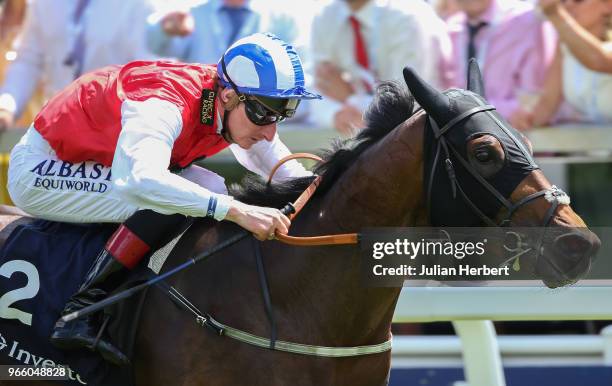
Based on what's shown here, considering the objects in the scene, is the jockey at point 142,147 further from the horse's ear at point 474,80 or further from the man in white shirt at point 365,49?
the man in white shirt at point 365,49

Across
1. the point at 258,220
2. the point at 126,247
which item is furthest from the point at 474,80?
the point at 126,247

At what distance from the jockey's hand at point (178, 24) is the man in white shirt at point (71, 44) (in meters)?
0.15

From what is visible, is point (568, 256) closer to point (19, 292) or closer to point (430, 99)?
A: point (430, 99)

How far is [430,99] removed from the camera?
3.55 meters

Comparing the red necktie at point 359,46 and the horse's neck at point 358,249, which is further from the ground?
the red necktie at point 359,46

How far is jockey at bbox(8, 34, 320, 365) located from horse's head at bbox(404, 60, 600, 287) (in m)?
0.53

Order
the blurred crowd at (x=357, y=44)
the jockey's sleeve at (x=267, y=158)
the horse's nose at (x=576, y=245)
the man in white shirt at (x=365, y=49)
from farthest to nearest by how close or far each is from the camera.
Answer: the man in white shirt at (x=365, y=49) → the blurred crowd at (x=357, y=44) → the jockey's sleeve at (x=267, y=158) → the horse's nose at (x=576, y=245)

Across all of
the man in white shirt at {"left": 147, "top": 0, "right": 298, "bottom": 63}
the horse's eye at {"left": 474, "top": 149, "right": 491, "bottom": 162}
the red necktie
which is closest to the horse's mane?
the horse's eye at {"left": 474, "top": 149, "right": 491, "bottom": 162}

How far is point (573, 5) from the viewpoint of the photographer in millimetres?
6324

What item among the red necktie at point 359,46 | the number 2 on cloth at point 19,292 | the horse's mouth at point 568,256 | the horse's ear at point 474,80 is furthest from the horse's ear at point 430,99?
the red necktie at point 359,46

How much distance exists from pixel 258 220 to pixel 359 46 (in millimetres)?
3269

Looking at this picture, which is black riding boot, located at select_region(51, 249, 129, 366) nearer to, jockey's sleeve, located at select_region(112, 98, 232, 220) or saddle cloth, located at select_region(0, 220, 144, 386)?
saddle cloth, located at select_region(0, 220, 144, 386)

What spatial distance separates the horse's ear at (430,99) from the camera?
3547mm

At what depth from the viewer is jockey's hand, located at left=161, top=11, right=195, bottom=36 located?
672 centimetres
